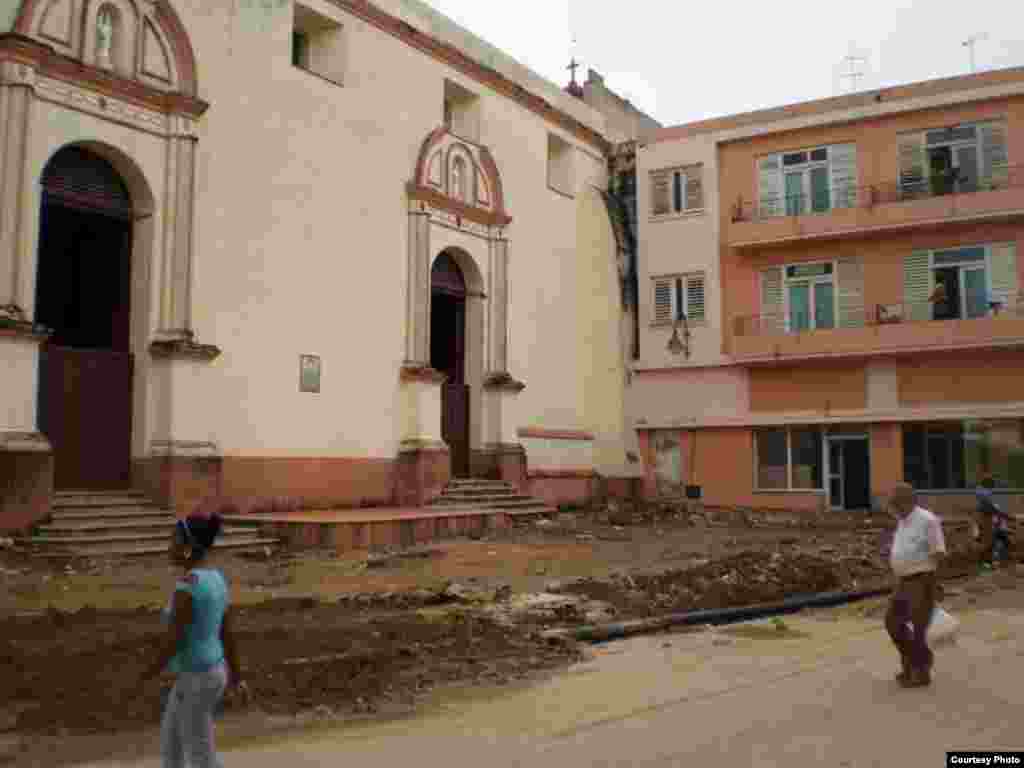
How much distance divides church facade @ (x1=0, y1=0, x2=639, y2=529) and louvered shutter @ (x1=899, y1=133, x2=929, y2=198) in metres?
8.59

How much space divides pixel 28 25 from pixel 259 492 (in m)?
7.87

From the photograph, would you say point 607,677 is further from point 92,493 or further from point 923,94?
point 923,94

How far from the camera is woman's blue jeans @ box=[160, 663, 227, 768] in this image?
4500 mm

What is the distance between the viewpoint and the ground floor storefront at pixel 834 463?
2391cm

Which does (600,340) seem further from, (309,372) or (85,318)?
(85,318)

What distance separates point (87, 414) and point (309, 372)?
167 inches

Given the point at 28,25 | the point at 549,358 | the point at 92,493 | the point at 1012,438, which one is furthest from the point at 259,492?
the point at 1012,438

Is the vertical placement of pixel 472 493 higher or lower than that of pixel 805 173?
lower

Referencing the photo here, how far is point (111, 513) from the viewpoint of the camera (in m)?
14.6

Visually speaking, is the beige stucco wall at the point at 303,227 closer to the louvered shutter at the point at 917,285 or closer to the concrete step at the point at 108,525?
the concrete step at the point at 108,525

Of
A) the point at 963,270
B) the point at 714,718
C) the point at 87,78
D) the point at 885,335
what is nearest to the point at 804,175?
the point at 963,270

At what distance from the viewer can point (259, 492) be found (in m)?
17.3

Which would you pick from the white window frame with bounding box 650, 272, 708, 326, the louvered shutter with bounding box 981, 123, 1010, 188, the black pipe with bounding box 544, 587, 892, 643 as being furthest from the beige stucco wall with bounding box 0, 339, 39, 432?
the louvered shutter with bounding box 981, 123, 1010, 188

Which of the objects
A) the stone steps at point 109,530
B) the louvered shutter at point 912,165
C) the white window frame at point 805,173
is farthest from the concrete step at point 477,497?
the louvered shutter at point 912,165
